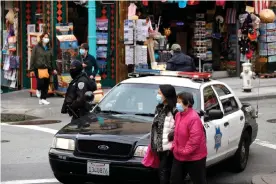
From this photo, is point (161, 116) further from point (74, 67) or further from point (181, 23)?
point (181, 23)

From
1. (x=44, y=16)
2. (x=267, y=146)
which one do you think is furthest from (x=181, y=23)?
(x=267, y=146)

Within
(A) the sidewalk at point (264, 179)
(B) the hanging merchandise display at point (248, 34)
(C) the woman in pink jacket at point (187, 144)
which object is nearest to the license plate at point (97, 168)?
(C) the woman in pink jacket at point (187, 144)

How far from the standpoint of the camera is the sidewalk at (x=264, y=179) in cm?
795

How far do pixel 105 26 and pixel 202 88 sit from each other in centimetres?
1186

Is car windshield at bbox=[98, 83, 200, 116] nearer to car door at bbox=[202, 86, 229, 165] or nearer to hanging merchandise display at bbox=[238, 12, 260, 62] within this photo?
car door at bbox=[202, 86, 229, 165]

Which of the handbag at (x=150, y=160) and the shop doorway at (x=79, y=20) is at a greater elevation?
the shop doorway at (x=79, y=20)

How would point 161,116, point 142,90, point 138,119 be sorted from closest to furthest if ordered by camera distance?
point 161,116 → point 138,119 → point 142,90

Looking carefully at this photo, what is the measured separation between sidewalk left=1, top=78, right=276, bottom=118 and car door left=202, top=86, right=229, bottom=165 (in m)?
7.13

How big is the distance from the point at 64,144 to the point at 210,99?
230cm

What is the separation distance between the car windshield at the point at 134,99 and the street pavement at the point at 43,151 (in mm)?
1320

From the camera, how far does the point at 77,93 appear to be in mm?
9695

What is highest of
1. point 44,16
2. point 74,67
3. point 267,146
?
point 44,16

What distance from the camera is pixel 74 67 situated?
9.63 meters

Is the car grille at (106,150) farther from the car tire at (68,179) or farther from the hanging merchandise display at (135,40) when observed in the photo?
the hanging merchandise display at (135,40)
